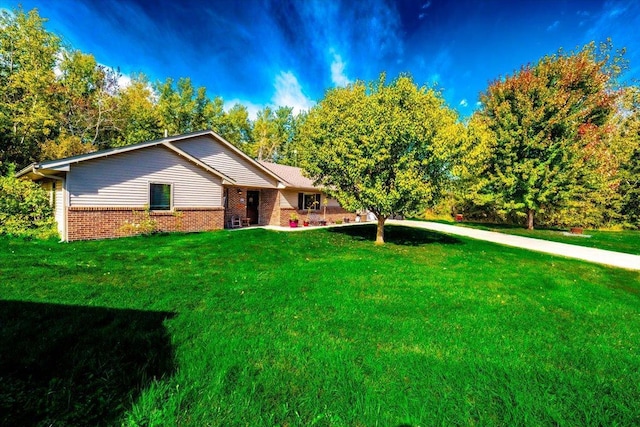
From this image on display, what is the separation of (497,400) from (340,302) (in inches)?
114

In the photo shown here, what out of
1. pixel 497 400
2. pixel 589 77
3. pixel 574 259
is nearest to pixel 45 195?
pixel 497 400

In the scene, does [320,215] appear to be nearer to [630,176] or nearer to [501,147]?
[501,147]

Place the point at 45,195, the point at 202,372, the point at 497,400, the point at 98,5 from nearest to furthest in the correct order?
the point at 497,400
the point at 202,372
the point at 45,195
the point at 98,5

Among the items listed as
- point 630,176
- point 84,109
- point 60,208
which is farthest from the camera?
point 84,109

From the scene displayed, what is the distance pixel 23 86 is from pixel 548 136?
130ft

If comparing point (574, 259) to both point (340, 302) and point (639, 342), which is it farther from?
point (340, 302)

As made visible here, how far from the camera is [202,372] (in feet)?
9.93

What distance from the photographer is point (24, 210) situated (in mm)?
11742

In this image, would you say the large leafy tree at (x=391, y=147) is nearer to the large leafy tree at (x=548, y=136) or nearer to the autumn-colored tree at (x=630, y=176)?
the large leafy tree at (x=548, y=136)

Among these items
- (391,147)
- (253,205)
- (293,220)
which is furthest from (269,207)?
(391,147)

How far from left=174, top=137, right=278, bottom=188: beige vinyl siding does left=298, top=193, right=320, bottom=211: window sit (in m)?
2.52

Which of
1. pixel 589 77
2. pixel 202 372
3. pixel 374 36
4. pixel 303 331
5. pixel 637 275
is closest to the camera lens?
pixel 202 372

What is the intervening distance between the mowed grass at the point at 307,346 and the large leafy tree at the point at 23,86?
70.2 ft

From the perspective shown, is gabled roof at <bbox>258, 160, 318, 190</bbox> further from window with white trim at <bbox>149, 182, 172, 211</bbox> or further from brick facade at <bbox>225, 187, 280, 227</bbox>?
window with white trim at <bbox>149, 182, 172, 211</bbox>
